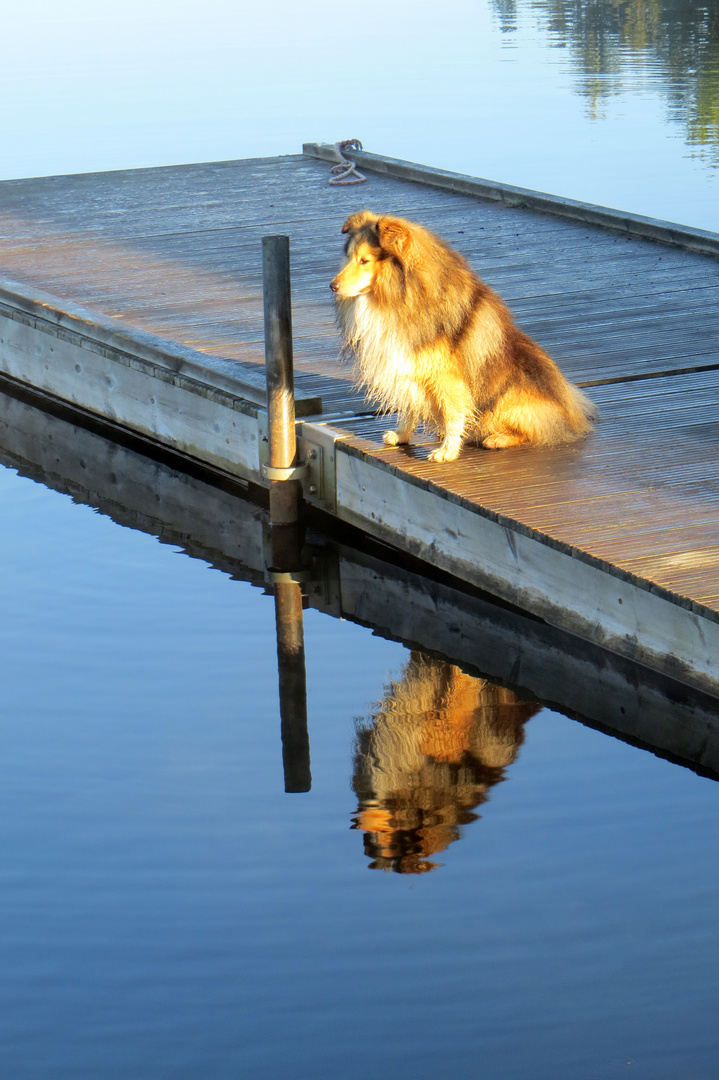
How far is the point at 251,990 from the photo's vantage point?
11.7ft

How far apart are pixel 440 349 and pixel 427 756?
1.48 meters

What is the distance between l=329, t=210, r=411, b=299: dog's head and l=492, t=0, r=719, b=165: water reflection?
12.6 meters

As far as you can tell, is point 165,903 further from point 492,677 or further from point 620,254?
point 620,254

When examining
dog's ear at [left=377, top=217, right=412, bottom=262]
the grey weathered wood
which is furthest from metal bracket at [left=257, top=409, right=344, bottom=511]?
the grey weathered wood

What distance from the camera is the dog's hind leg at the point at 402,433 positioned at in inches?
215

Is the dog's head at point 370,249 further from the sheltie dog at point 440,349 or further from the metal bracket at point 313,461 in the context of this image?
the metal bracket at point 313,461

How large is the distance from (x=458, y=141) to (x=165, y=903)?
49.7 feet

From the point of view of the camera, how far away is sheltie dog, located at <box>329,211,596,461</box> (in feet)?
16.1

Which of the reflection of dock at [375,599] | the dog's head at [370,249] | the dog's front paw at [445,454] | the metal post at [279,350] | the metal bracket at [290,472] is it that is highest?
the dog's head at [370,249]

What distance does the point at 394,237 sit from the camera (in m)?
4.86

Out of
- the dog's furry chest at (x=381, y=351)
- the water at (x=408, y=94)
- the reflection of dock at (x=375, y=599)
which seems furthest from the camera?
the water at (x=408, y=94)

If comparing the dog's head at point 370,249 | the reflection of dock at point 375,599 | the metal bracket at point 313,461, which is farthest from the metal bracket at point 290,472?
the dog's head at point 370,249

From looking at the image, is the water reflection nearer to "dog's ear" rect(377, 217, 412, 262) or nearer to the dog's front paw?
the dog's front paw

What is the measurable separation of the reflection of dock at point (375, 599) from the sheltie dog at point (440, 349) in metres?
0.67
